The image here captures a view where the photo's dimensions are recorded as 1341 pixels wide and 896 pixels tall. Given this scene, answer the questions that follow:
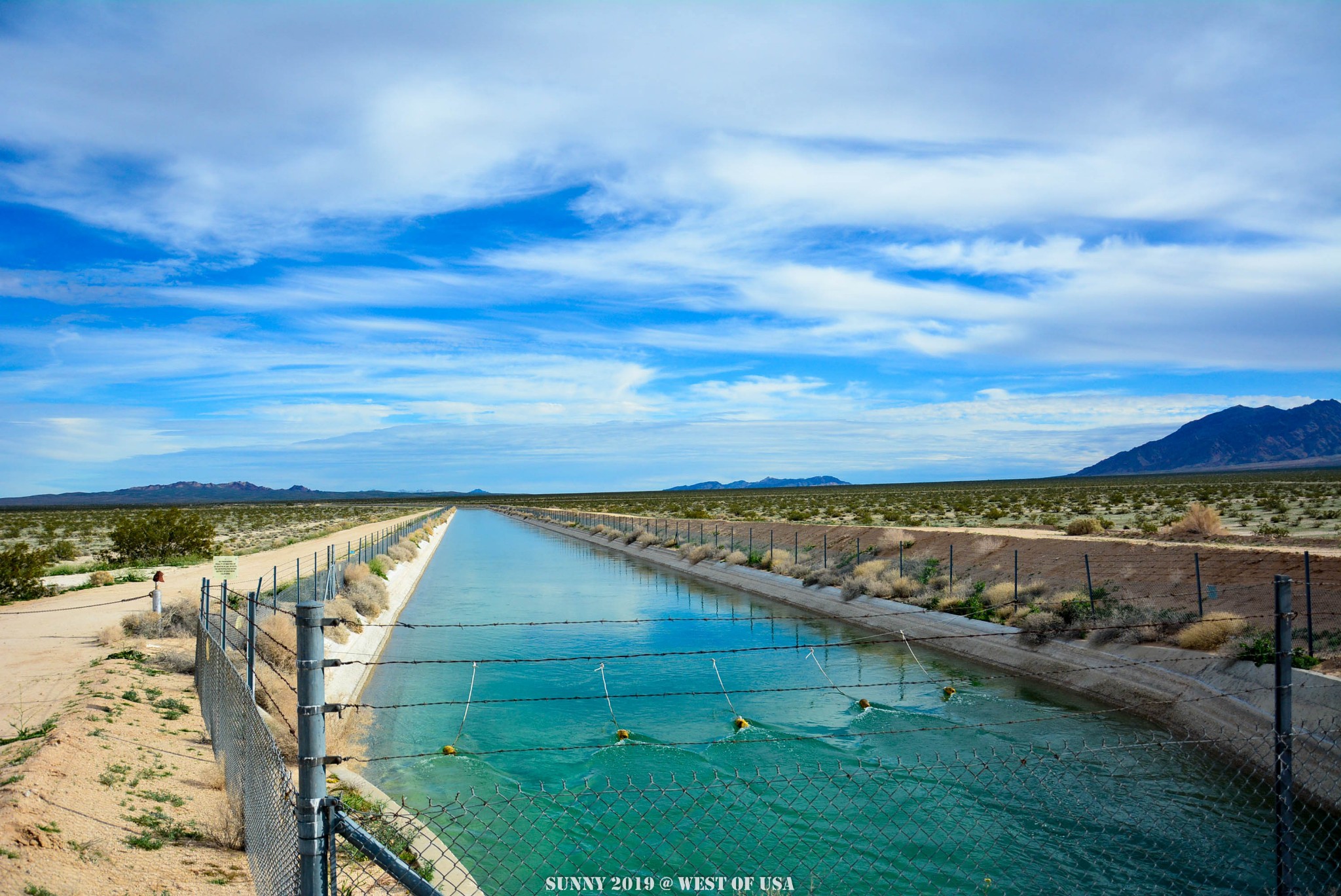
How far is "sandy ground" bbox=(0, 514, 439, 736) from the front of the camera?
39.4 feet

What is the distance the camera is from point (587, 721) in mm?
15797

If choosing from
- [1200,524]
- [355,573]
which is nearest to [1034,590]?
[1200,524]

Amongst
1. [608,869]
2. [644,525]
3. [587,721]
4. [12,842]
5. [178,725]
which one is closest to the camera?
[12,842]

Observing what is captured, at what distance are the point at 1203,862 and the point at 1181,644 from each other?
6.71m

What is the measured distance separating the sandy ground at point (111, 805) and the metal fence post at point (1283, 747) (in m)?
6.85

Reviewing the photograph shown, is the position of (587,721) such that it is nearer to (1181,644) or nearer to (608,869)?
(608,869)

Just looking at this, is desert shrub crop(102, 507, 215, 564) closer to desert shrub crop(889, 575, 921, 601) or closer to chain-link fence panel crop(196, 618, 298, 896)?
desert shrub crop(889, 575, 921, 601)

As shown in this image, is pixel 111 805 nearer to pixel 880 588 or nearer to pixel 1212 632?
pixel 1212 632

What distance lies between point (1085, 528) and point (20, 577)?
34.8 metres

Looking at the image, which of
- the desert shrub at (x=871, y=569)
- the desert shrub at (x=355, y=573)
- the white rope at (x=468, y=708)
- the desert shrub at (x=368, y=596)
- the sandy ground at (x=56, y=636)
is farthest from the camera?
the desert shrub at (x=871, y=569)

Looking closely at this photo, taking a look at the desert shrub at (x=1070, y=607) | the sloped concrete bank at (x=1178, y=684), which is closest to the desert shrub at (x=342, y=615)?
the sloped concrete bank at (x=1178, y=684)

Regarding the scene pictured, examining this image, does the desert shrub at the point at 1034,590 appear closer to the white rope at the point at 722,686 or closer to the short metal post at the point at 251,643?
the white rope at the point at 722,686

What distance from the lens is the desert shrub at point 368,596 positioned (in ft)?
81.0

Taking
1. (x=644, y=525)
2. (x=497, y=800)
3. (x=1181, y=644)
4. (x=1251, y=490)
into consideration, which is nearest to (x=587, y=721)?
(x=497, y=800)
